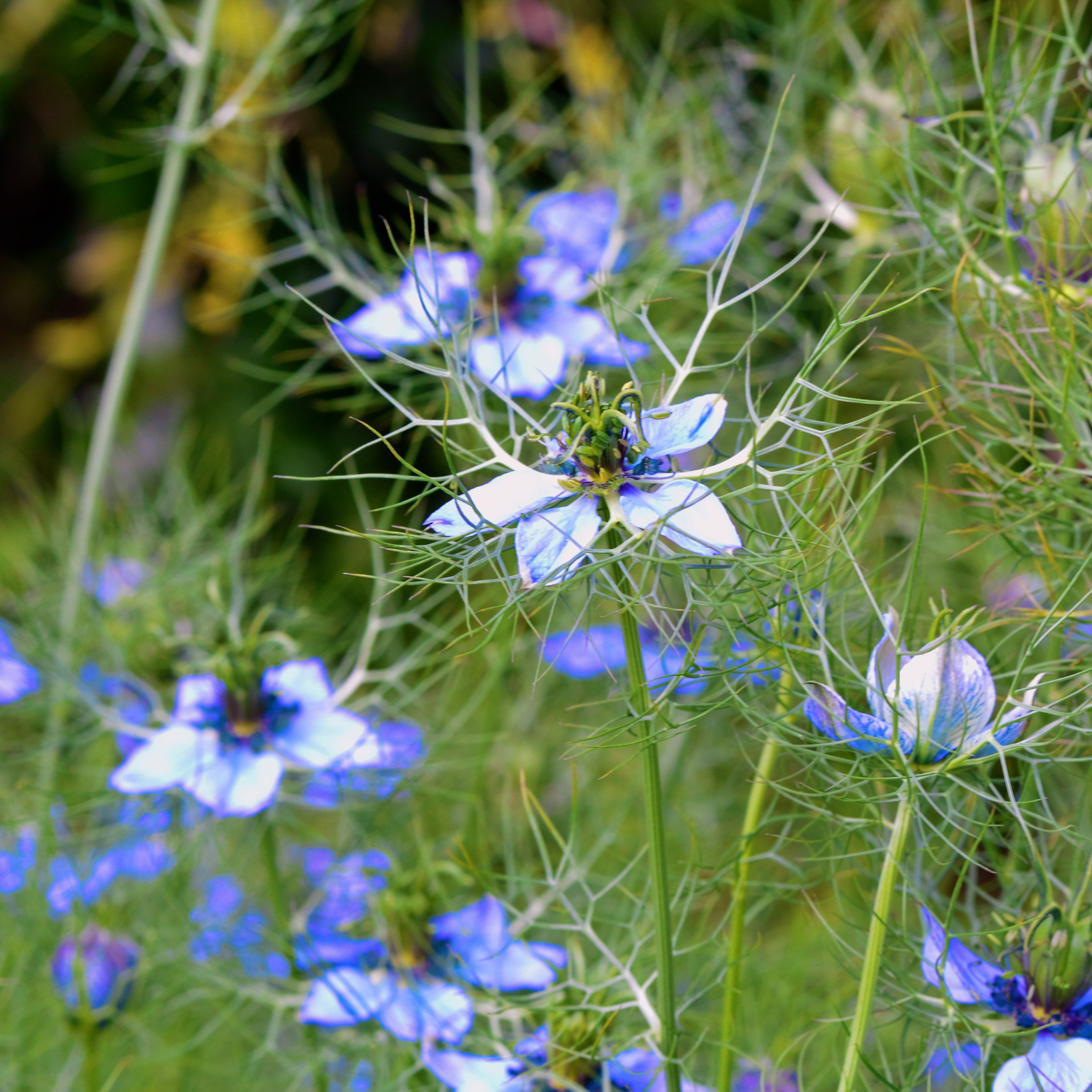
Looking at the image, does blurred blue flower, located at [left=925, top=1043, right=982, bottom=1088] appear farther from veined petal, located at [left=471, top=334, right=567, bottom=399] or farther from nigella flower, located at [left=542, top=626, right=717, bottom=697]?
veined petal, located at [left=471, top=334, right=567, bottom=399]

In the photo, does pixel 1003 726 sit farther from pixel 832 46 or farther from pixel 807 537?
pixel 832 46

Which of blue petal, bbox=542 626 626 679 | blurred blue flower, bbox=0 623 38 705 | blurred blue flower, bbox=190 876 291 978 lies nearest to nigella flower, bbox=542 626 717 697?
blue petal, bbox=542 626 626 679

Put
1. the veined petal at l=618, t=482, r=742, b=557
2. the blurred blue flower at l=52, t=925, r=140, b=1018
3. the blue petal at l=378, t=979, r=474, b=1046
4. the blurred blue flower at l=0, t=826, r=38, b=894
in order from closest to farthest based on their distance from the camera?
the veined petal at l=618, t=482, r=742, b=557 < the blue petal at l=378, t=979, r=474, b=1046 < the blurred blue flower at l=52, t=925, r=140, b=1018 < the blurred blue flower at l=0, t=826, r=38, b=894

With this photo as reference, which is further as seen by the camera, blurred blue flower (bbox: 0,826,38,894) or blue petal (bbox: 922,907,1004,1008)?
blurred blue flower (bbox: 0,826,38,894)

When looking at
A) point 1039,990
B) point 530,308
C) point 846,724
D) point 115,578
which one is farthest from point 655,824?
point 115,578

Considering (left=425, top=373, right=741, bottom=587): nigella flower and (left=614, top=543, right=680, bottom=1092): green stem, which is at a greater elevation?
(left=425, top=373, right=741, bottom=587): nigella flower

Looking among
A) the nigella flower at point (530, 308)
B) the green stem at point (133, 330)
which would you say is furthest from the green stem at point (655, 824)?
the green stem at point (133, 330)

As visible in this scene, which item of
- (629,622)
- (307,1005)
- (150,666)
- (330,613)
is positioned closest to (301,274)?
(330,613)

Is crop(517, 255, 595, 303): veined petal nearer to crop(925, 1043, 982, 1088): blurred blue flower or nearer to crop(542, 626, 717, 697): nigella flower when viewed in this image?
crop(542, 626, 717, 697): nigella flower

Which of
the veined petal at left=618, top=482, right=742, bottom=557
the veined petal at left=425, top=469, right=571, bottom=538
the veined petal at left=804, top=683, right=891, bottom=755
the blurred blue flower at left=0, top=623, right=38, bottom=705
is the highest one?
the veined petal at left=425, top=469, right=571, bottom=538

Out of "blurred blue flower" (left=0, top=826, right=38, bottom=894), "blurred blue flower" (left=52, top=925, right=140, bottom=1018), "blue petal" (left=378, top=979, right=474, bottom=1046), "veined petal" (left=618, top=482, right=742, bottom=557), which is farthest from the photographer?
"blurred blue flower" (left=0, top=826, right=38, bottom=894)
